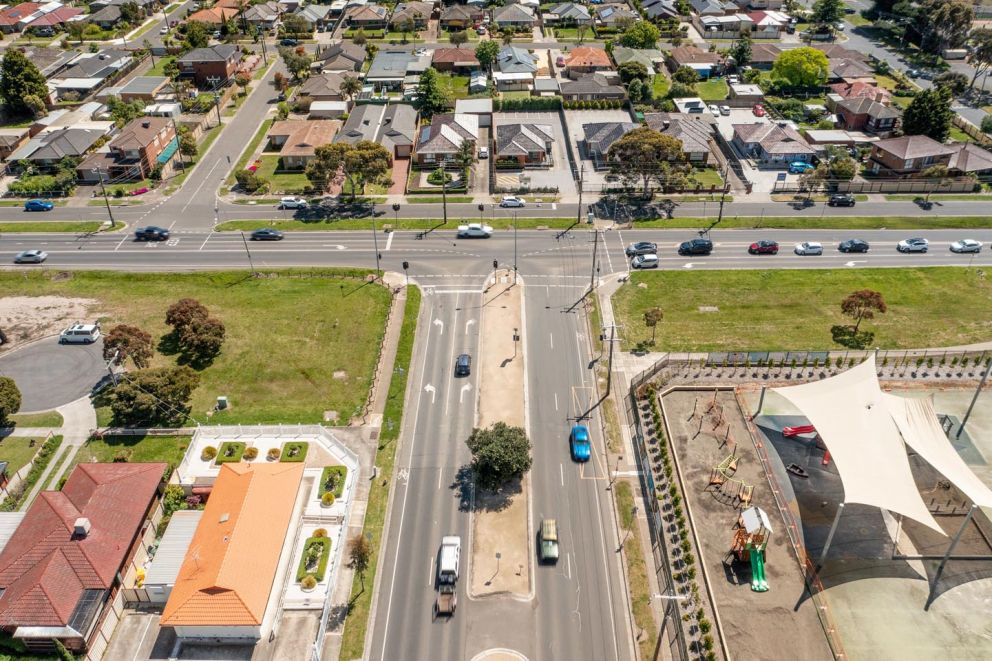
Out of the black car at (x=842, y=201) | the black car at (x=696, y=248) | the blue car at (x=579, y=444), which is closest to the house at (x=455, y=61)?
the black car at (x=696, y=248)

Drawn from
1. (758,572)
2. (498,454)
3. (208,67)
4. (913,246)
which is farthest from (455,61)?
(758,572)

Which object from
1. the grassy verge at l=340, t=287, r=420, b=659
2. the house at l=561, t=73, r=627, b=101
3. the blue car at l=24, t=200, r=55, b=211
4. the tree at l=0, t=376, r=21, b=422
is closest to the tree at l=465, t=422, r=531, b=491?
the grassy verge at l=340, t=287, r=420, b=659

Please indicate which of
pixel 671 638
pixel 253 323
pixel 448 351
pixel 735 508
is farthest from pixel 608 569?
pixel 253 323

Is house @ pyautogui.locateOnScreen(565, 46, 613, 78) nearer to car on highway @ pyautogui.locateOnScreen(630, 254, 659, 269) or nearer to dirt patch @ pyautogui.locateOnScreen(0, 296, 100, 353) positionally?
car on highway @ pyautogui.locateOnScreen(630, 254, 659, 269)

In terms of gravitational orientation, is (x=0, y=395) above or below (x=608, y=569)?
above

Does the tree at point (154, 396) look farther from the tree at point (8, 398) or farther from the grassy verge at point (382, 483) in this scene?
the grassy verge at point (382, 483)

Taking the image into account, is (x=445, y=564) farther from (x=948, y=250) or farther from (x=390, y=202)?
(x=948, y=250)
